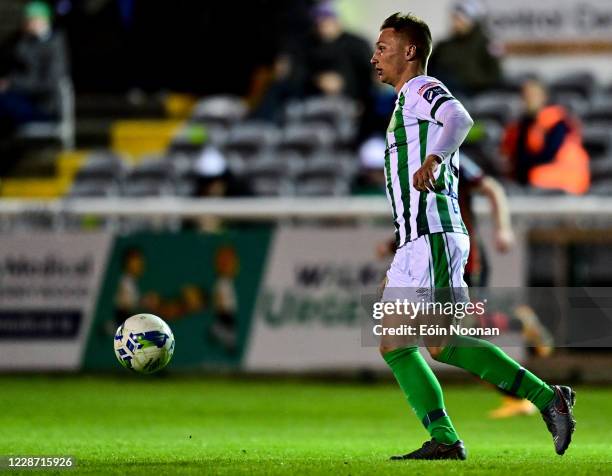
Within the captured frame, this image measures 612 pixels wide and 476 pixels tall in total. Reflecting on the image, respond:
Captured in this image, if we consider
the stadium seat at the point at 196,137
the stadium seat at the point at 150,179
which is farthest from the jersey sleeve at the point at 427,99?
the stadium seat at the point at 196,137

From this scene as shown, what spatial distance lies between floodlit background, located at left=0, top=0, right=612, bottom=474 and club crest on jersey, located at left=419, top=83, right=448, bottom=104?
183 centimetres

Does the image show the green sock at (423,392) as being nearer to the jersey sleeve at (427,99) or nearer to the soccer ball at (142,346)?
the jersey sleeve at (427,99)

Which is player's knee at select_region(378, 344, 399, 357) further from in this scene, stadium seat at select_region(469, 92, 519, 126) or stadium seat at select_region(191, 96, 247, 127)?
stadium seat at select_region(191, 96, 247, 127)

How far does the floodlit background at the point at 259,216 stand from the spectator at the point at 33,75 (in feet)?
0.11

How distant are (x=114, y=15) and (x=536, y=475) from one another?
15.8 metres

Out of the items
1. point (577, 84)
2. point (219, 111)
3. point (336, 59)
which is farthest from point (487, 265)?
point (219, 111)

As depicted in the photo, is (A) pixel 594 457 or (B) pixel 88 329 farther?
(B) pixel 88 329

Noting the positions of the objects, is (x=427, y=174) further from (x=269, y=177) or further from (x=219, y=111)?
(x=219, y=111)

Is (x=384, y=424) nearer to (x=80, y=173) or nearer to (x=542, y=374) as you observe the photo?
(x=542, y=374)

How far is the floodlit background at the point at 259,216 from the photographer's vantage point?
11.1 metres

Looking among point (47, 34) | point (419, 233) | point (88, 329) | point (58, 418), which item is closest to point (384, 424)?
point (58, 418)

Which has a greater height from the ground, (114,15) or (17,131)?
(114,15)

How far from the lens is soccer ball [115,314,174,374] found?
8.18 meters

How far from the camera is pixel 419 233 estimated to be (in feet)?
23.7
